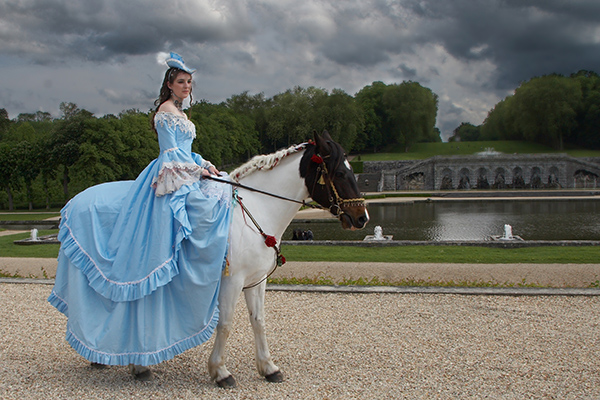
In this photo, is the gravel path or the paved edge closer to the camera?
the gravel path

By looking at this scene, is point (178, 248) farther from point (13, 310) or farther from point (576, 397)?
point (13, 310)

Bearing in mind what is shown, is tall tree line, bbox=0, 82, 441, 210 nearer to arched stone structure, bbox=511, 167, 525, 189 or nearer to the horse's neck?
the horse's neck

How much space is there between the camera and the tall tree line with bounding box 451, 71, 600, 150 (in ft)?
221

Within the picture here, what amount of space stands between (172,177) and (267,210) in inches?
39.1

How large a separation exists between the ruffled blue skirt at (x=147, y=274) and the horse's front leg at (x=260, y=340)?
458 millimetres

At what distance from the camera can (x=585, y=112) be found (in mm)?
70125

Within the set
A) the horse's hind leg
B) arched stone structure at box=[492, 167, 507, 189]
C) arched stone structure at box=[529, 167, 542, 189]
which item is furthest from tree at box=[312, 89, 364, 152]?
the horse's hind leg

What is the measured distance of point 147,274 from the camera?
4.19m

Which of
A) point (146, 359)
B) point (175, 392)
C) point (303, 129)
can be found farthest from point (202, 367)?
point (303, 129)

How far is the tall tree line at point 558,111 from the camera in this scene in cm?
6750

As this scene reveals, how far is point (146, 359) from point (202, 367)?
3.26ft

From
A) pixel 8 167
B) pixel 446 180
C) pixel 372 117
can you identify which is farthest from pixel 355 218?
pixel 372 117

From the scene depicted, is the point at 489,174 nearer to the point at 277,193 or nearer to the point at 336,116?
the point at 336,116

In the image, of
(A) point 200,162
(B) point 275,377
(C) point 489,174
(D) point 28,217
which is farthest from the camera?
(C) point 489,174
